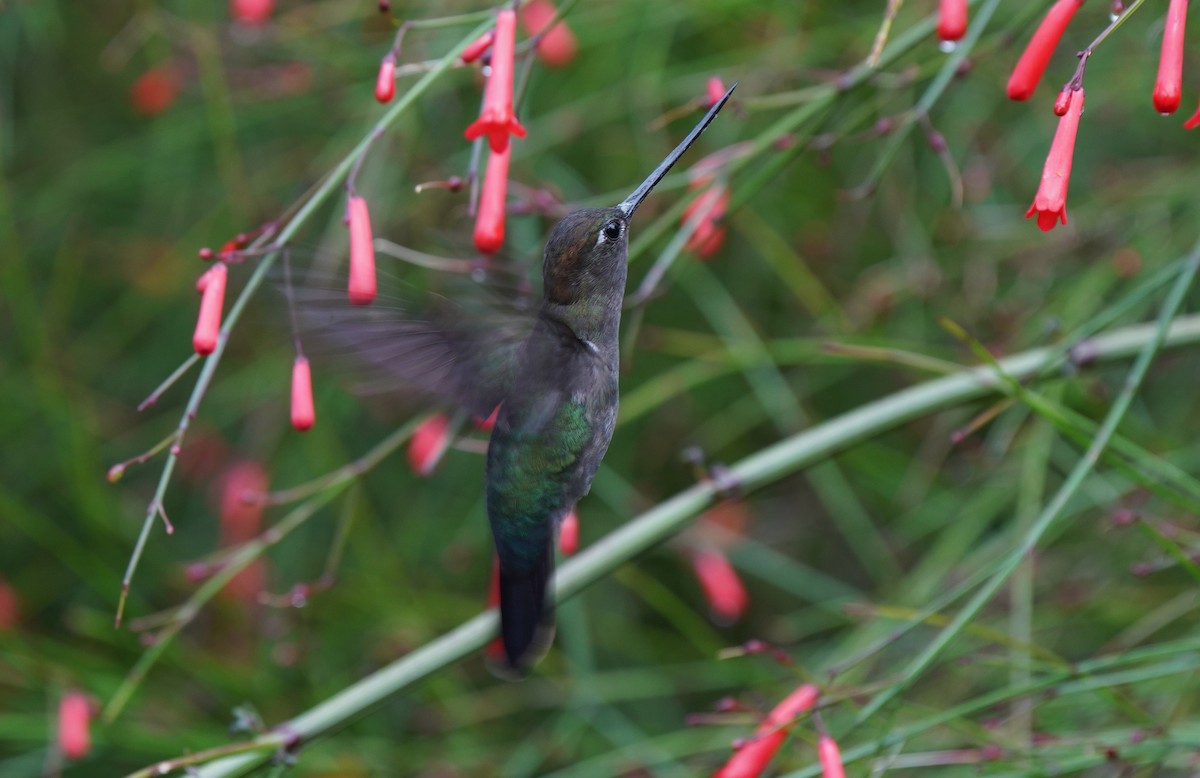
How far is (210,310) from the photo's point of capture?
1554mm

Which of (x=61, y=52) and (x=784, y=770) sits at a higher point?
(x=61, y=52)

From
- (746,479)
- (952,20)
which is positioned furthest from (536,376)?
(952,20)

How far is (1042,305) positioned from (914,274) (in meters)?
0.30

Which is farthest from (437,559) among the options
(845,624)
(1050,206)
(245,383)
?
(1050,206)

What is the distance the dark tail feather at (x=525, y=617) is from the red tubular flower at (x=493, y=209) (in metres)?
0.49

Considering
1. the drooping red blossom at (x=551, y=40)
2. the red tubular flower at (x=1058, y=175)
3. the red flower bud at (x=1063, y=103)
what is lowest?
the red tubular flower at (x=1058, y=175)

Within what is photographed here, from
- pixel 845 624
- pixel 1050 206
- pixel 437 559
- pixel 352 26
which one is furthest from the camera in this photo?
pixel 352 26

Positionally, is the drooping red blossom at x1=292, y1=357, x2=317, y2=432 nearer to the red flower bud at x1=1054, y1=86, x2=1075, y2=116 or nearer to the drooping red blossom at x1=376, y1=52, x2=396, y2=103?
the drooping red blossom at x1=376, y1=52, x2=396, y2=103

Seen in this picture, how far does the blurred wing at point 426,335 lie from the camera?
1.52 m

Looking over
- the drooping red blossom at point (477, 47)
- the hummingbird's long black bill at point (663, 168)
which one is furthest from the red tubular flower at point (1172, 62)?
the drooping red blossom at point (477, 47)

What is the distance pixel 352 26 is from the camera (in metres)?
3.89

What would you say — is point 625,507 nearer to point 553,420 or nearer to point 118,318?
point 553,420

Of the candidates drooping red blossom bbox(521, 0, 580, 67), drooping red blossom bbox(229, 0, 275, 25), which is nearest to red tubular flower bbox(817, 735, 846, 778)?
drooping red blossom bbox(521, 0, 580, 67)

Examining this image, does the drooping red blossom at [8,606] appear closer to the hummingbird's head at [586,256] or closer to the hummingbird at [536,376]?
the hummingbird at [536,376]
